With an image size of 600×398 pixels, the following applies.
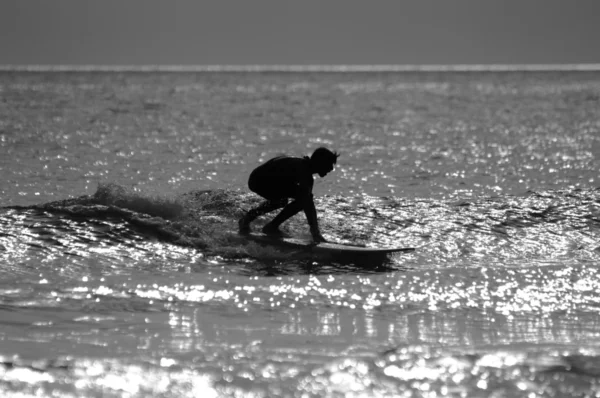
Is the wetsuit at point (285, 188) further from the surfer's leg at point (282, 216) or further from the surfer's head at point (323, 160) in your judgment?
the surfer's head at point (323, 160)

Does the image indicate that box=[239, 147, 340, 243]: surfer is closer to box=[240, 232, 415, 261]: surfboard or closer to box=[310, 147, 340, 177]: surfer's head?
box=[310, 147, 340, 177]: surfer's head

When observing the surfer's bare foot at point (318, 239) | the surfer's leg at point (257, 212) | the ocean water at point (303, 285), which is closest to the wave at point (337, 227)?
the ocean water at point (303, 285)

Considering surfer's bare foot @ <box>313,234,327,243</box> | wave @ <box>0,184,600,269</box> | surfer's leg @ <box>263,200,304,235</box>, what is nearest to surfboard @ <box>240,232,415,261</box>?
surfer's bare foot @ <box>313,234,327,243</box>

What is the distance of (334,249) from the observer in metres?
10.9

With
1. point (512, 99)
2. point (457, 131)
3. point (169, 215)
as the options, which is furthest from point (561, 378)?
point (512, 99)

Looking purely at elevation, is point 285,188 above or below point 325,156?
below

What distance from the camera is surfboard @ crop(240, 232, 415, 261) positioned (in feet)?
35.5

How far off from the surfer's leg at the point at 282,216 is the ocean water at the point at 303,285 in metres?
0.45

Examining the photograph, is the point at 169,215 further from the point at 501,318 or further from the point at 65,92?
the point at 65,92

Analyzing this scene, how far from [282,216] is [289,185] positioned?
0.41 meters

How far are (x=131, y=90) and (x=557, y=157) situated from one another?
43.2 meters

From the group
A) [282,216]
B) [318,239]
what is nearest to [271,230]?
[282,216]

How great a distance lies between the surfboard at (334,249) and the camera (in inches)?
426

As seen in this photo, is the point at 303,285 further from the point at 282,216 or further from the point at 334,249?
the point at 282,216
